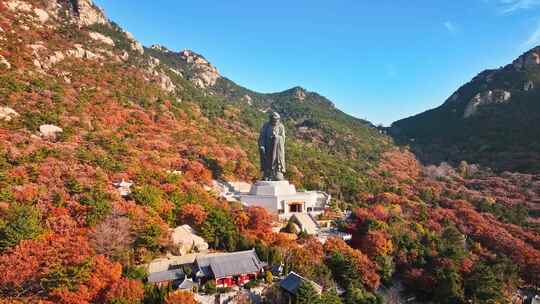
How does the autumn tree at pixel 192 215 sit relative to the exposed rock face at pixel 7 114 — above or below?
below

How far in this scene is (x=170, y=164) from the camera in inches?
1146

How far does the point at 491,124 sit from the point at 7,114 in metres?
71.1

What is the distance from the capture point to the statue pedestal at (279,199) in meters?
26.1

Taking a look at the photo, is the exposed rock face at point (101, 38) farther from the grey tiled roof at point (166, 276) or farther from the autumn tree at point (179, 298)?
the autumn tree at point (179, 298)

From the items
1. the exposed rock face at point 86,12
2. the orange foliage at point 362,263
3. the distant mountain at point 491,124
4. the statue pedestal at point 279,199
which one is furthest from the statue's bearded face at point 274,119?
the exposed rock face at point 86,12

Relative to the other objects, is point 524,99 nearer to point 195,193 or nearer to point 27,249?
point 195,193

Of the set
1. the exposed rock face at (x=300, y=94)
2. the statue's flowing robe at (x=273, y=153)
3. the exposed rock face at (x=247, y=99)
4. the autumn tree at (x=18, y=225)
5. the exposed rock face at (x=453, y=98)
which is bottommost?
the autumn tree at (x=18, y=225)

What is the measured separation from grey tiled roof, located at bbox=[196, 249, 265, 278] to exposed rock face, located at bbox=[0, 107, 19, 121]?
2039 centimetres

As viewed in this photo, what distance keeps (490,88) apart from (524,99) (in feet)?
41.4

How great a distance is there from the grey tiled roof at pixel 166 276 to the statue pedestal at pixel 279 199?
1055cm

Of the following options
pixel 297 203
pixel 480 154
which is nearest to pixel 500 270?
pixel 297 203

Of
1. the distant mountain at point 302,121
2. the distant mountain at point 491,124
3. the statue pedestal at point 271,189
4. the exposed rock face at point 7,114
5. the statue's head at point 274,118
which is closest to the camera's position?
the exposed rock face at point 7,114

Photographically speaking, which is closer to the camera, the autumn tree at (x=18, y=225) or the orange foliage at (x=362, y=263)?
the autumn tree at (x=18, y=225)

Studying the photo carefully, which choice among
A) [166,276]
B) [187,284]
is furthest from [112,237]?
[187,284]
